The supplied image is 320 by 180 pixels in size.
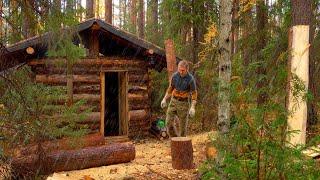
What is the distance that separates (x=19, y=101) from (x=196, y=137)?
6464mm

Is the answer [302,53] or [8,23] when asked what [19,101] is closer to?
[8,23]

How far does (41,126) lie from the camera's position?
6.85 metres

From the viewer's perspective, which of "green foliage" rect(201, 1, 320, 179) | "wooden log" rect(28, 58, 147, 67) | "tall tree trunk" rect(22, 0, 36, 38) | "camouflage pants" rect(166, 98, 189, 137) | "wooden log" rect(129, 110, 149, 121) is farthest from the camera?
"wooden log" rect(129, 110, 149, 121)

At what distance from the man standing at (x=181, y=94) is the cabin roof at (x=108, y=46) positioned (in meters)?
2.88

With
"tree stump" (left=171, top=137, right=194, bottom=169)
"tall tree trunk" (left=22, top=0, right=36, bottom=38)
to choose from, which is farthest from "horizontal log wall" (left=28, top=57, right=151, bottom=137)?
"tall tree trunk" (left=22, top=0, right=36, bottom=38)

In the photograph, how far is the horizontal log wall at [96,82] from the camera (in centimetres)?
1177

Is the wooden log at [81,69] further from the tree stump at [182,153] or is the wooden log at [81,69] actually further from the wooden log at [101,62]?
A: the tree stump at [182,153]

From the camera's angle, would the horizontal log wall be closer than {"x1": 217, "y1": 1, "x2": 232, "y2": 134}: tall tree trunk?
No

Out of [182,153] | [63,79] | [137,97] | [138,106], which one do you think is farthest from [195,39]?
[182,153]

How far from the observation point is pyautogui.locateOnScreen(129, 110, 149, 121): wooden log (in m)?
12.8

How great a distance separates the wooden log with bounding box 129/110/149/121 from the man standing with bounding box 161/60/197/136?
122 inches

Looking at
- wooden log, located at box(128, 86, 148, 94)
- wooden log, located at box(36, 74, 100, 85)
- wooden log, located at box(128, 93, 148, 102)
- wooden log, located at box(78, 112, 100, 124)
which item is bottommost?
wooden log, located at box(78, 112, 100, 124)

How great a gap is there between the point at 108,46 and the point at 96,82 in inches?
76.2

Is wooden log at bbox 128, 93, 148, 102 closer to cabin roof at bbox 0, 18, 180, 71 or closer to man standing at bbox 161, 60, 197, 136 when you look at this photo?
cabin roof at bbox 0, 18, 180, 71
